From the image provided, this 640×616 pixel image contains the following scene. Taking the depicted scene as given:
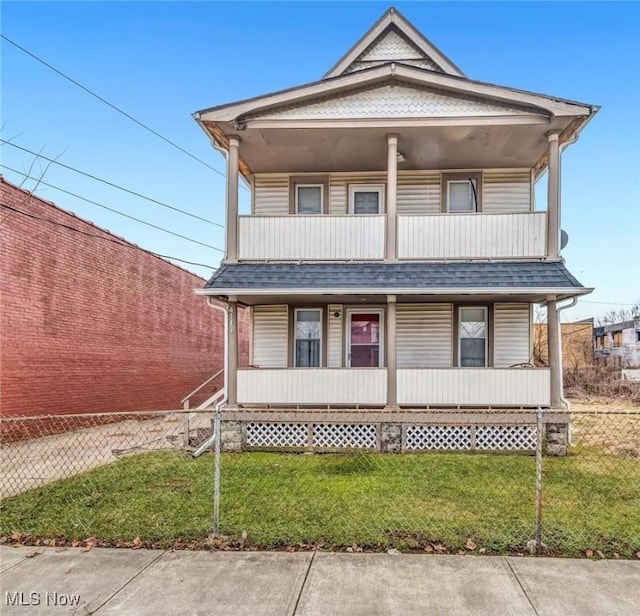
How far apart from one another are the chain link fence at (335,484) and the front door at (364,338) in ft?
7.72

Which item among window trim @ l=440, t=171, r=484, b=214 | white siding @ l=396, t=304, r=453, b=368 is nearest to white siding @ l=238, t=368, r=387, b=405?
white siding @ l=396, t=304, r=453, b=368

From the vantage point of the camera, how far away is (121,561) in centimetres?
450

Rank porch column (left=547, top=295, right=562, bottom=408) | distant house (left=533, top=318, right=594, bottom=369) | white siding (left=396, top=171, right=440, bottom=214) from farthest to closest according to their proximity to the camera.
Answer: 1. distant house (left=533, top=318, right=594, bottom=369)
2. white siding (left=396, top=171, right=440, bottom=214)
3. porch column (left=547, top=295, right=562, bottom=408)

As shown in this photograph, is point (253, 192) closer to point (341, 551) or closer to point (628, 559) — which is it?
point (341, 551)

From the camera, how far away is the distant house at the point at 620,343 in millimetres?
23125

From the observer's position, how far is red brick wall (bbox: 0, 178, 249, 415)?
10.5m

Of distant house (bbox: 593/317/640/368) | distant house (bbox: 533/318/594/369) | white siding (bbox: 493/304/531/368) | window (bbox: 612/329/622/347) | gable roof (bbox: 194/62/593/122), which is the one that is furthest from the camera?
window (bbox: 612/329/622/347)

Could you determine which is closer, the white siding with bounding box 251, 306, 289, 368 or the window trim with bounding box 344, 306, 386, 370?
the window trim with bounding box 344, 306, 386, 370

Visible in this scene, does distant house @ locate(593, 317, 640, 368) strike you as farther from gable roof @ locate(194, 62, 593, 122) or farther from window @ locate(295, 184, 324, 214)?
window @ locate(295, 184, 324, 214)

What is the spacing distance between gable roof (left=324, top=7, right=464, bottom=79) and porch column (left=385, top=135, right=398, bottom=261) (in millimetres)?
3106

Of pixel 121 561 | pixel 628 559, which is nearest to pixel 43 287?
pixel 121 561

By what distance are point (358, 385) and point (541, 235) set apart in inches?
197

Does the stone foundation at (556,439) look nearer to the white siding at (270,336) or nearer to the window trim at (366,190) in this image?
the white siding at (270,336)

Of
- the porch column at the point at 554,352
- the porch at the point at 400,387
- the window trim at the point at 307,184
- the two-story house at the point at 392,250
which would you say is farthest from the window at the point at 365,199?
the porch column at the point at 554,352
